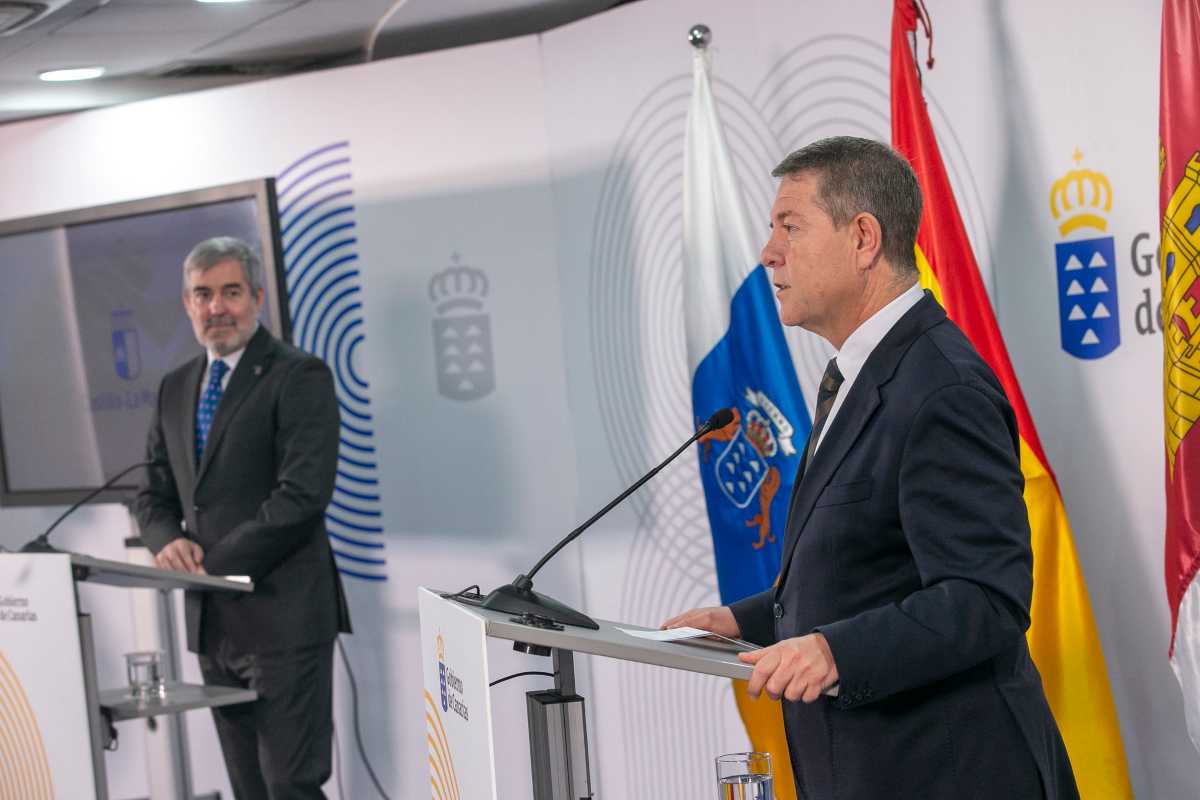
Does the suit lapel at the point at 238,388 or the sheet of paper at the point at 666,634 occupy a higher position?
the suit lapel at the point at 238,388

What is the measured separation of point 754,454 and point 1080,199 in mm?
1056

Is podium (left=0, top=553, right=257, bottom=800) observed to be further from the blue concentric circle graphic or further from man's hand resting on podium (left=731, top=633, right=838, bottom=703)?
man's hand resting on podium (left=731, top=633, right=838, bottom=703)

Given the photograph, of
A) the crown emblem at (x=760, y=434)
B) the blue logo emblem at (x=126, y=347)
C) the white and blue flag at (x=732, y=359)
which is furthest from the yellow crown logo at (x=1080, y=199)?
the blue logo emblem at (x=126, y=347)

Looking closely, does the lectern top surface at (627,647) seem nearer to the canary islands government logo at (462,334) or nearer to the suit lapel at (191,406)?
the suit lapel at (191,406)

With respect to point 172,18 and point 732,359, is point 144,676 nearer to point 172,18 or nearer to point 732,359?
point 732,359

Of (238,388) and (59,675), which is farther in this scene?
(238,388)

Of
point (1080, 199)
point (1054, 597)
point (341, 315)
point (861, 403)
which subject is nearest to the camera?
point (861, 403)

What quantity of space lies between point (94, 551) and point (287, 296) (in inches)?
61.4

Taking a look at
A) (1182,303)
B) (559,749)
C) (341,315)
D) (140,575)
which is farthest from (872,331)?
(341,315)

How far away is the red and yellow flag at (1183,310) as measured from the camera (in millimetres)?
2672

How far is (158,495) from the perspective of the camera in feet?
14.0

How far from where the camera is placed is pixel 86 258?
5.38 meters

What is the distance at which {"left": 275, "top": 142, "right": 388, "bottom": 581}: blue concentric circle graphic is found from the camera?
16.8ft

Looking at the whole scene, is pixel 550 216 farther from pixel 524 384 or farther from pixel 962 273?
pixel 962 273
